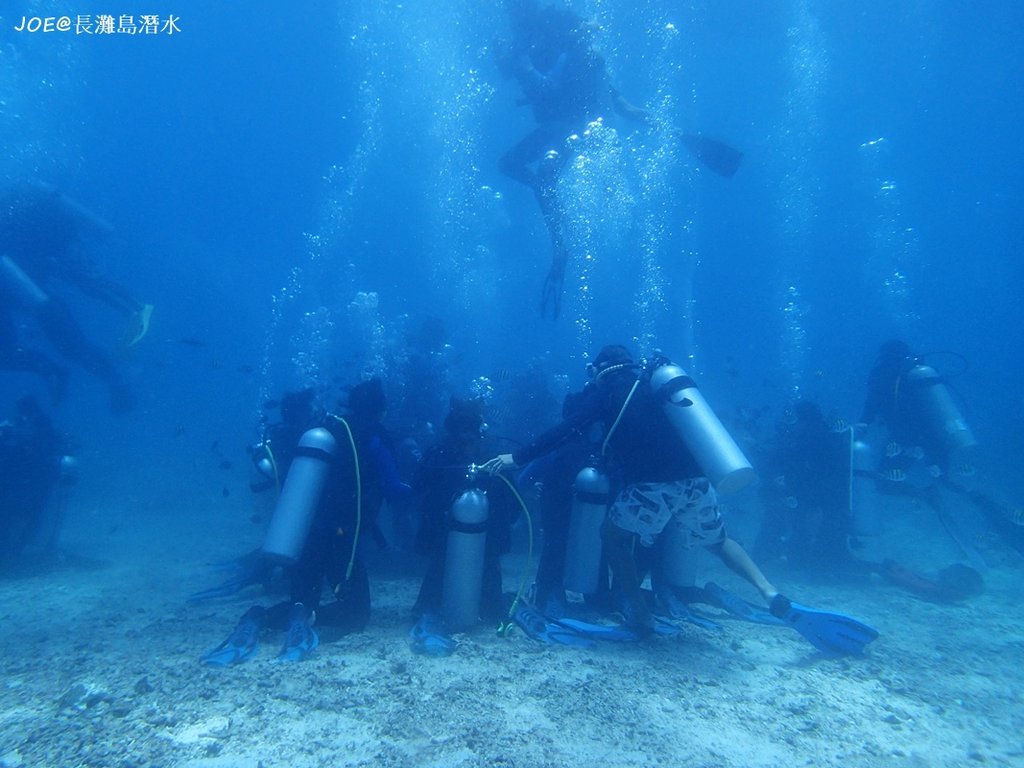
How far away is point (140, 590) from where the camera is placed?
741 cm

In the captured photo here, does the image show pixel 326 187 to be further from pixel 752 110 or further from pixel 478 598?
pixel 478 598

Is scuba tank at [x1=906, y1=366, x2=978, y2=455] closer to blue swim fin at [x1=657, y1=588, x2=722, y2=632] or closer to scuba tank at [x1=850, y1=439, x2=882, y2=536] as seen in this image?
scuba tank at [x1=850, y1=439, x2=882, y2=536]

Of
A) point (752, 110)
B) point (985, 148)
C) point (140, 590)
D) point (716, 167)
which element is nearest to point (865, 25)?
point (752, 110)

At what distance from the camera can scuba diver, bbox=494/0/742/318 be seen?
1398 cm

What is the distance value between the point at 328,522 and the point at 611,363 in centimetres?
326

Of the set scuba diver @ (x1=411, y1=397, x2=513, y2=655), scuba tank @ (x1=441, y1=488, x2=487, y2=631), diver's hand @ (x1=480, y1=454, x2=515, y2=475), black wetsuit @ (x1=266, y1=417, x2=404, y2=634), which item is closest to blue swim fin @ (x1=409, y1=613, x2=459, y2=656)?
scuba diver @ (x1=411, y1=397, x2=513, y2=655)

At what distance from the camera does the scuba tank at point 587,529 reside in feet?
18.6

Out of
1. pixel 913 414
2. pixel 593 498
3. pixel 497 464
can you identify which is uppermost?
pixel 913 414

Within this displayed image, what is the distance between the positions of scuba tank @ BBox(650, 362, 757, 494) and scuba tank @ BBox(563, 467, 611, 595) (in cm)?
119

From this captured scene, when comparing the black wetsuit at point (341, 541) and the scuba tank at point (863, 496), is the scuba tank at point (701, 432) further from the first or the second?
the scuba tank at point (863, 496)

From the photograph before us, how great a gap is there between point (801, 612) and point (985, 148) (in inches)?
3745

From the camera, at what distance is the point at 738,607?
19.3 feet

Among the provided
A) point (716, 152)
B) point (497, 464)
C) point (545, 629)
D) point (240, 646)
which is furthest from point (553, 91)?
point (240, 646)

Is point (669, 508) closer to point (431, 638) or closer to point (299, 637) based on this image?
point (431, 638)
